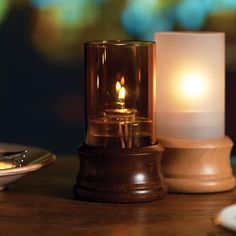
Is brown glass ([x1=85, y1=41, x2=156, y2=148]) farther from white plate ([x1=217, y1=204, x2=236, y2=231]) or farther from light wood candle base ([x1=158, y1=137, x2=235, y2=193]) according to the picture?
white plate ([x1=217, y1=204, x2=236, y2=231])

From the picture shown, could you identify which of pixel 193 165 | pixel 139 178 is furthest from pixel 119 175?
pixel 193 165

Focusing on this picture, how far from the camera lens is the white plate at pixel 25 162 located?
1.07m

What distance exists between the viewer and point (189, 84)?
1138mm

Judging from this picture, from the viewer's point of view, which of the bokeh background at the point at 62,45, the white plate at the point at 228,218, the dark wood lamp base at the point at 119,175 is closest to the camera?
the white plate at the point at 228,218

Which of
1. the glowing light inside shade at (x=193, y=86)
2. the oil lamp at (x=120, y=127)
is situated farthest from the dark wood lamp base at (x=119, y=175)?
the glowing light inside shade at (x=193, y=86)

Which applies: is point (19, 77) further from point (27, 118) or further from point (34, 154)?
point (34, 154)

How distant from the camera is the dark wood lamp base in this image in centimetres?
104

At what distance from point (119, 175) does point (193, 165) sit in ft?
0.44

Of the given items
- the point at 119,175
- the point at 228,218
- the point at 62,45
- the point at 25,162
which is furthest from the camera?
the point at 62,45

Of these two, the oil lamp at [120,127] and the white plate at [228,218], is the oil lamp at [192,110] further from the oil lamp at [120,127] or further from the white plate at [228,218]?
the white plate at [228,218]

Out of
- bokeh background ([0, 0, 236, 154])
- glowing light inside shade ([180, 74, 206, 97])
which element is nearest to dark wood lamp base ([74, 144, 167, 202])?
glowing light inside shade ([180, 74, 206, 97])

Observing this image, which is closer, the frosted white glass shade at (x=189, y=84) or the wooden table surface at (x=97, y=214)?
the wooden table surface at (x=97, y=214)

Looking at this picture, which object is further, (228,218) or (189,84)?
(189,84)

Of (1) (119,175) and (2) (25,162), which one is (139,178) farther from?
(2) (25,162)
